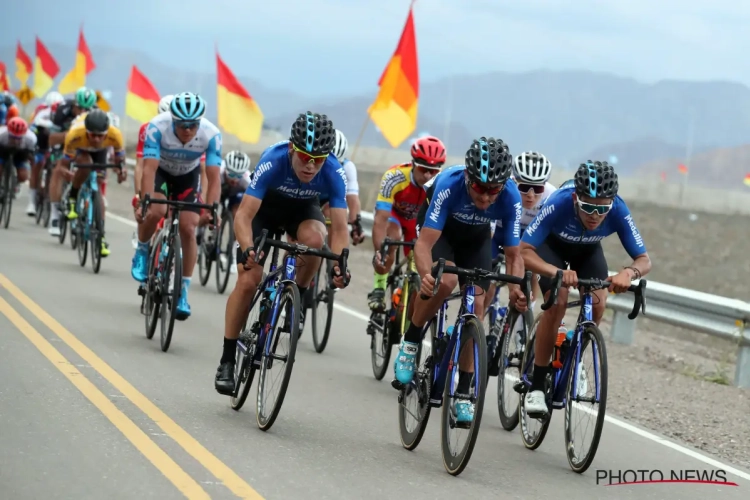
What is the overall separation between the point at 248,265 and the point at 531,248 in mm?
1939

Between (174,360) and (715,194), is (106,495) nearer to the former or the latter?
(174,360)

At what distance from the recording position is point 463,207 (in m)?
8.45

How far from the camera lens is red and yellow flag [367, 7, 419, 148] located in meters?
21.3

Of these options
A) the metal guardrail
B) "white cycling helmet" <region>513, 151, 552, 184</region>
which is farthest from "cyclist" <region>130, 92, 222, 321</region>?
the metal guardrail

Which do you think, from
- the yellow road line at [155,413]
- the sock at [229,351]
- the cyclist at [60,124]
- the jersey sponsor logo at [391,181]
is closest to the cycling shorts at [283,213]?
the sock at [229,351]

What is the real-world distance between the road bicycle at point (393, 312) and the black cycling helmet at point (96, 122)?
20.0 ft

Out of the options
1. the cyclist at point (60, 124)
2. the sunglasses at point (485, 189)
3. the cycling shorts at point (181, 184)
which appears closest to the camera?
the sunglasses at point (485, 189)

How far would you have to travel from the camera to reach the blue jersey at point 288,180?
28.1ft

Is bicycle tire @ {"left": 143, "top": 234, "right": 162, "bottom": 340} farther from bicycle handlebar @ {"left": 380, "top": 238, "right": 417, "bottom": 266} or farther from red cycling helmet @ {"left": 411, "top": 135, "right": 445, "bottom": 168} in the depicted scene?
red cycling helmet @ {"left": 411, "top": 135, "right": 445, "bottom": 168}

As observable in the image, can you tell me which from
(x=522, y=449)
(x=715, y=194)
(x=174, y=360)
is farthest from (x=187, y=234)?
(x=715, y=194)

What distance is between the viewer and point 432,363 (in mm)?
8102

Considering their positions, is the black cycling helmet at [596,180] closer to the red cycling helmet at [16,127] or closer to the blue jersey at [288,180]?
the blue jersey at [288,180]

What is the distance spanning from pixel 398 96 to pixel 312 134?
1331 centimetres

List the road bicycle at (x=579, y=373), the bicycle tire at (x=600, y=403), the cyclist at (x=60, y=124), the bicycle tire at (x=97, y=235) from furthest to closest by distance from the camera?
the cyclist at (x=60, y=124) < the bicycle tire at (x=97, y=235) < the road bicycle at (x=579, y=373) < the bicycle tire at (x=600, y=403)
